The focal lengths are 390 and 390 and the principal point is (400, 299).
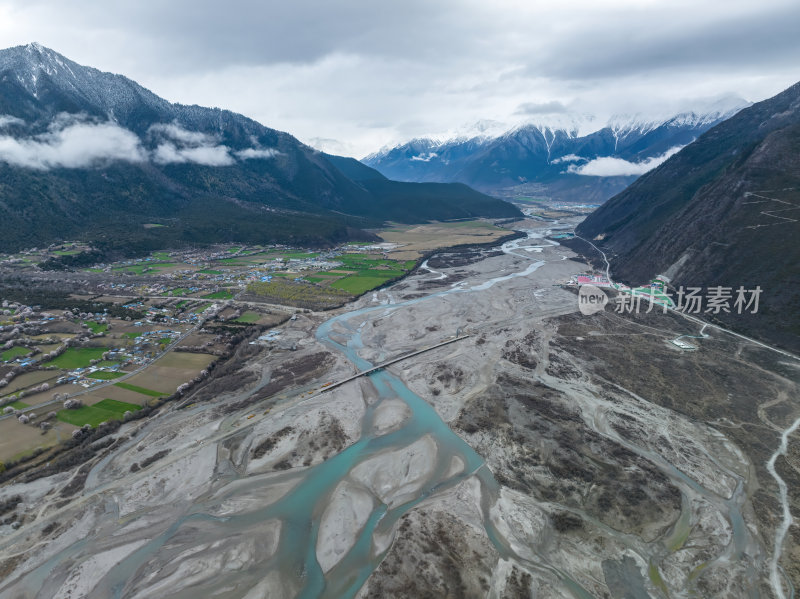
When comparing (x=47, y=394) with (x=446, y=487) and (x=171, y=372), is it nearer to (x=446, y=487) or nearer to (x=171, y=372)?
(x=171, y=372)

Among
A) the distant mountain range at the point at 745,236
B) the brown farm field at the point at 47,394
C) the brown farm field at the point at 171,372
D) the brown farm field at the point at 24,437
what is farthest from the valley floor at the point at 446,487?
the distant mountain range at the point at 745,236

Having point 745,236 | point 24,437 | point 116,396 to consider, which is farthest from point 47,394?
point 745,236

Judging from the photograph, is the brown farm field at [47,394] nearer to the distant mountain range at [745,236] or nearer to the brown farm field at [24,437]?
the brown farm field at [24,437]

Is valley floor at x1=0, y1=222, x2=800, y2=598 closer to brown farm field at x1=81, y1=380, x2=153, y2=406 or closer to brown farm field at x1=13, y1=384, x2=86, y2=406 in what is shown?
brown farm field at x1=81, y1=380, x2=153, y2=406

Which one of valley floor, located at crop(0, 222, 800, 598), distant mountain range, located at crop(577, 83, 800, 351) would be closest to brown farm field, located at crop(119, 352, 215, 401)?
valley floor, located at crop(0, 222, 800, 598)

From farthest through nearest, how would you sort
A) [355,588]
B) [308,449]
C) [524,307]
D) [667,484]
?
[524,307] → [308,449] → [667,484] → [355,588]

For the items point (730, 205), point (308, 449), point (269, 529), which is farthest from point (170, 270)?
point (730, 205)

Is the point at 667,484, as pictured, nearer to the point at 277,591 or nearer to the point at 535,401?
the point at 535,401

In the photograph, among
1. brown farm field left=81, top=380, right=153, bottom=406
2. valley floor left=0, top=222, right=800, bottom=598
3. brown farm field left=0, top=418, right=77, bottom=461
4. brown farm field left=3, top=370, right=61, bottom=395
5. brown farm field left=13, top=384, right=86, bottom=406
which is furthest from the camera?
brown farm field left=3, top=370, right=61, bottom=395
